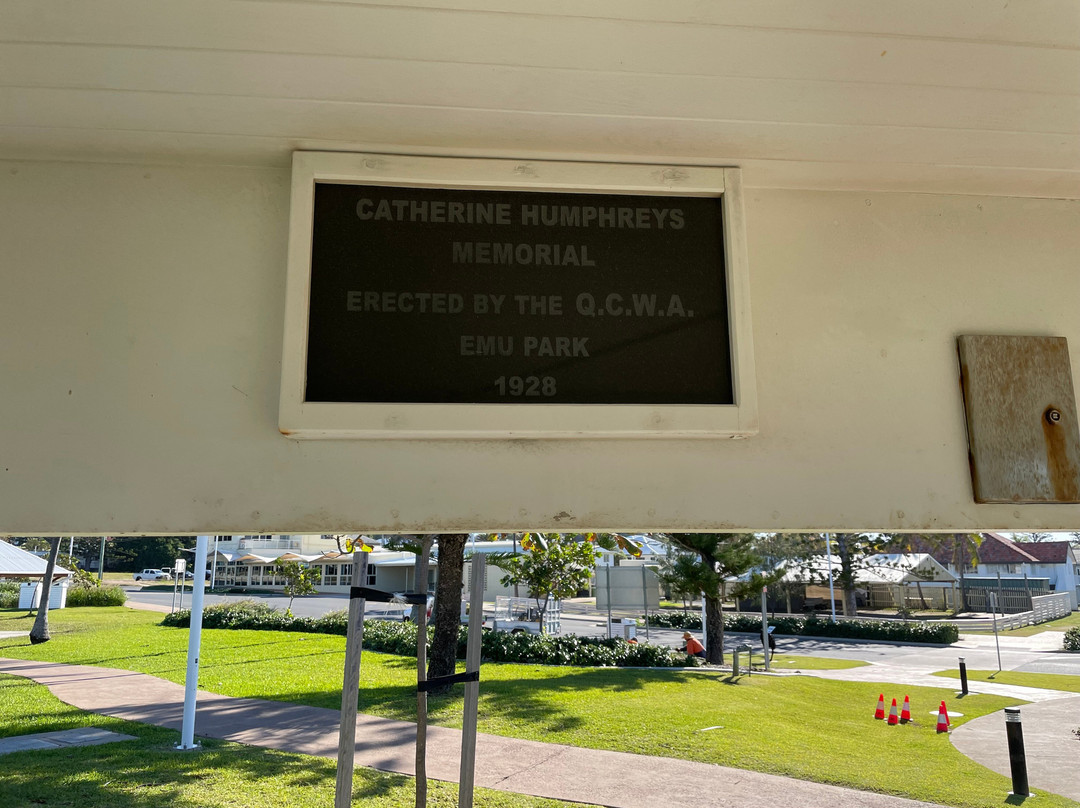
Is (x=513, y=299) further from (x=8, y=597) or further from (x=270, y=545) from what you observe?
(x=270, y=545)

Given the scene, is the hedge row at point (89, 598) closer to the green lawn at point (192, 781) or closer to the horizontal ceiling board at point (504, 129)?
the green lawn at point (192, 781)

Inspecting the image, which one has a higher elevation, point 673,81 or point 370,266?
point 673,81

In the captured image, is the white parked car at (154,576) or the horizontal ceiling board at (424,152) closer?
the horizontal ceiling board at (424,152)

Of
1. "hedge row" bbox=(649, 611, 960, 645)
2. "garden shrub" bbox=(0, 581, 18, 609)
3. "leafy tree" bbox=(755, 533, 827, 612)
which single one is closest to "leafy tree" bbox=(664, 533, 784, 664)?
"hedge row" bbox=(649, 611, 960, 645)

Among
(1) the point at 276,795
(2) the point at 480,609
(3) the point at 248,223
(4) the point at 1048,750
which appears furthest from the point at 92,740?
(4) the point at 1048,750

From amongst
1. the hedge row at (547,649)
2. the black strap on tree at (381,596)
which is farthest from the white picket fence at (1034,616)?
the black strap on tree at (381,596)

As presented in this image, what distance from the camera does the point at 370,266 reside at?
1719 mm

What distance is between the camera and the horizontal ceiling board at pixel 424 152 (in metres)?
1.76

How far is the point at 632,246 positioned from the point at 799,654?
75.0 ft

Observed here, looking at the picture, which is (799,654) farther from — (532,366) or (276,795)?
(532,366)

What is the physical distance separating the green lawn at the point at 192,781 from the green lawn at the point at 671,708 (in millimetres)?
2528

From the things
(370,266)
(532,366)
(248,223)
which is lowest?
(532,366)

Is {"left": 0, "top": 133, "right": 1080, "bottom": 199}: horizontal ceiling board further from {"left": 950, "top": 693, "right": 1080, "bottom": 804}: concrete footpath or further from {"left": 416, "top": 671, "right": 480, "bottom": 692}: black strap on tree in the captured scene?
{"left": 950, "top": 693, "right": 1080, "bottom": 804}: concrete footpath

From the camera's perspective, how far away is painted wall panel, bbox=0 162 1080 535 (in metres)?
1.67
